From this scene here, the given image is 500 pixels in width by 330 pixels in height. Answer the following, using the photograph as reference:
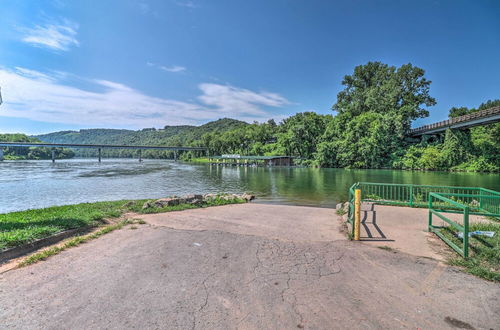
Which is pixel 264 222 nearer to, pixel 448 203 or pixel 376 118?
pixel 448 203

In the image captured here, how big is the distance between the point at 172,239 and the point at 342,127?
2893 inches

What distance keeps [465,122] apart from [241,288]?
64749 mm

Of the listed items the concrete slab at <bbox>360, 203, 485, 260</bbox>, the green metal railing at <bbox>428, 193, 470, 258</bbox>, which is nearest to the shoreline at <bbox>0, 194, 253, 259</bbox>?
the concrete slab at <bbox>360, 203, 485, 260</bbox>

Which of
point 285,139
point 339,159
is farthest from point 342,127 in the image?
point 285,139

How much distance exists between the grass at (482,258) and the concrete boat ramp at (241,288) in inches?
12.3

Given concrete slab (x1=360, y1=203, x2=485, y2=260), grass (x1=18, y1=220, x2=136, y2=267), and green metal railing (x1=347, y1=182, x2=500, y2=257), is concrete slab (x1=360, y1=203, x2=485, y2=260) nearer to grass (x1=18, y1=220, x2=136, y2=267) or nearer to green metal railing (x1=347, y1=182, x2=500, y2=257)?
green metal railing (x1=347, y1=182, x2=500, y2=257)

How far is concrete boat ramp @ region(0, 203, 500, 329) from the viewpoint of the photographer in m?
3.40

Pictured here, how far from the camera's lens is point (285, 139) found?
88812 millimetres

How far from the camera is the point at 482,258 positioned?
541cm

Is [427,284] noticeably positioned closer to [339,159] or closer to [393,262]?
[393,262]

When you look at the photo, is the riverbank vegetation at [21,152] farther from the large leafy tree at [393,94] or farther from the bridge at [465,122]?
the bridge at [465,122]

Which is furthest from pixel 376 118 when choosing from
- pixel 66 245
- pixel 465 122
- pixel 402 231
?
pixel 66 245

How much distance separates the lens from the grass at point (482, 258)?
4.77 metres

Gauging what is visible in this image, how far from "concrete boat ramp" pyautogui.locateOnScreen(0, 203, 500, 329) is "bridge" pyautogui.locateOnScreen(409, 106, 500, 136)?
185 ft
